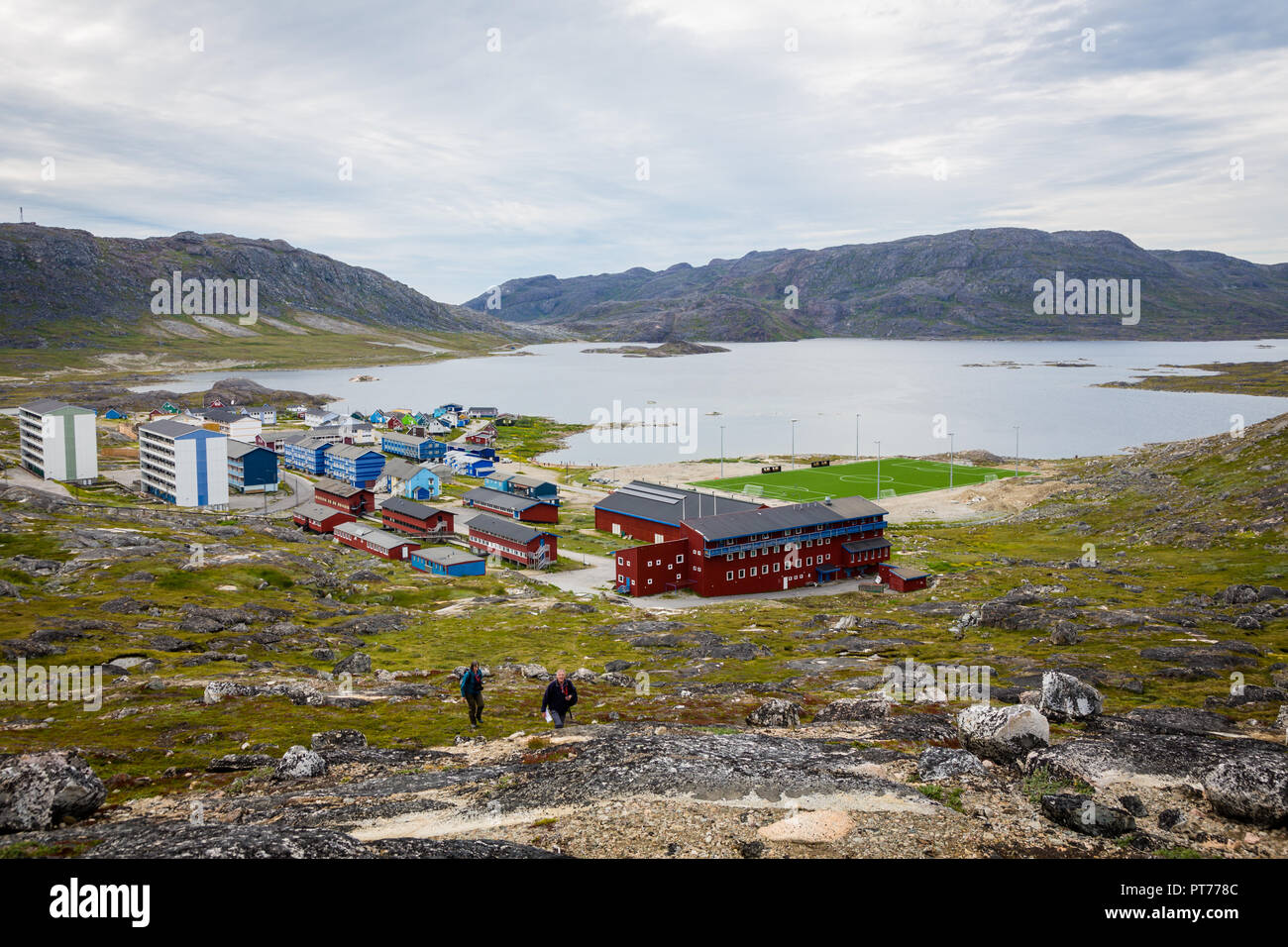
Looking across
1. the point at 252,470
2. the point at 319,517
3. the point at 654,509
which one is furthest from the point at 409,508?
the point at 252,470

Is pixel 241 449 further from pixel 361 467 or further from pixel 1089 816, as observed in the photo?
pixel 1089 816

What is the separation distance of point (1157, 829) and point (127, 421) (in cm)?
20135

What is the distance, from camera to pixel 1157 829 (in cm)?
1555

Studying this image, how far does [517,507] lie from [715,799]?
Answer: 80595mm

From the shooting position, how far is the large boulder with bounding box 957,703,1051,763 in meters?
19.5

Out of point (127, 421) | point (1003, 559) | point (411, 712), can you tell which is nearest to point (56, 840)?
point (411, 712)

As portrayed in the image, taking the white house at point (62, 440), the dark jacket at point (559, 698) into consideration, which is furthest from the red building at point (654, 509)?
the white house at point (62, 440)

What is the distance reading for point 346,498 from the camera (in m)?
102

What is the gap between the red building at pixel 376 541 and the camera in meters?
81.9

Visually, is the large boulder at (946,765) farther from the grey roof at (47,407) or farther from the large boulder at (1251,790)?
the grey roof at (47,407)

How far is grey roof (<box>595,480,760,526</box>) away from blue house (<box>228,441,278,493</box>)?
50.5 metres

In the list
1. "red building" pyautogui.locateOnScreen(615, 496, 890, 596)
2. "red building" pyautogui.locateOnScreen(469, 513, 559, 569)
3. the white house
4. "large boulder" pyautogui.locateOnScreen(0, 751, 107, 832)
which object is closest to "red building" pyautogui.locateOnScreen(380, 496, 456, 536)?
"red building" pyautogui.locateOnScreen(469, 513, 559, 569)

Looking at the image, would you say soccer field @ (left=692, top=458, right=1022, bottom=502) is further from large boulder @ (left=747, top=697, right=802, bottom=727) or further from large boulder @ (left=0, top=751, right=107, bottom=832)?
large boulder @ (left=0, top=751, right=107, bottom=832)

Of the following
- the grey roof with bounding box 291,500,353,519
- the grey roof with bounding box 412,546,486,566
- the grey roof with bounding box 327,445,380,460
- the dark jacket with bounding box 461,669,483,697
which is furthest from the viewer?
the grey roof with bounding box 327,445,380,460
